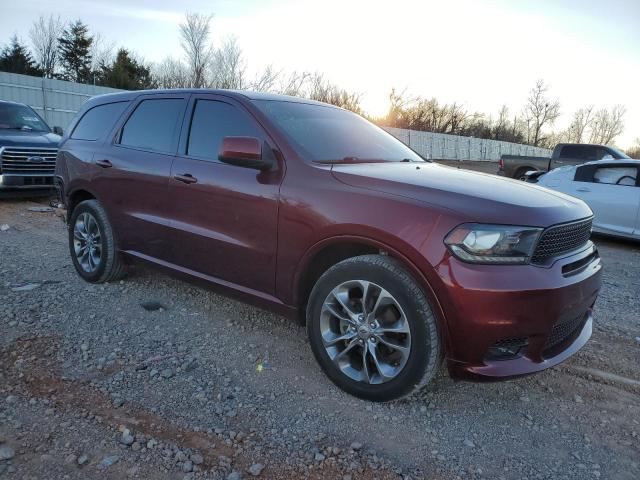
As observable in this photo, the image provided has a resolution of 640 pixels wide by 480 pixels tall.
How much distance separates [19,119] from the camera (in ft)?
31.9

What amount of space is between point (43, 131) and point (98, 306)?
24.6ft

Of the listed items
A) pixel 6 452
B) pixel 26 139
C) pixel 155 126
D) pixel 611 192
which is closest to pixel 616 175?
pixel 611 192

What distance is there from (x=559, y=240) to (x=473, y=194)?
1.78 ft

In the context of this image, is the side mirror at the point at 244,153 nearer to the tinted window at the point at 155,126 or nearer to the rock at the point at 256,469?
the tinted window at the point at 155,126

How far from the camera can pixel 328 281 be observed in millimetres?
2875

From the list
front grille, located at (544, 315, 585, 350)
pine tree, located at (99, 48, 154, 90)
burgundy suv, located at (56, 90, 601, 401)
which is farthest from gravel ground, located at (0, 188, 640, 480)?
pine tree, located at (99, 48, 154, 90)

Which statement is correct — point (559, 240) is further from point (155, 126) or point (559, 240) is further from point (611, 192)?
point (611, 192)

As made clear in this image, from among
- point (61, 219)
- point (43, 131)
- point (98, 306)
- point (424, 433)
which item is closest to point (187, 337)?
point (98, 306)

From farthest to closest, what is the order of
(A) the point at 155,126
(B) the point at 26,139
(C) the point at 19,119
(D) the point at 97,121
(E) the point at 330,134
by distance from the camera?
(C) the point at 19,119 < (B) the point at 26,139 < (D) the point at 97,121 < (A) the point at 155,126 < (E) the point at 330,134

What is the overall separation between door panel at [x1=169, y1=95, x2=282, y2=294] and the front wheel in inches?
19.4

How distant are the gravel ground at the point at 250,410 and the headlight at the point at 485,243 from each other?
982 mm

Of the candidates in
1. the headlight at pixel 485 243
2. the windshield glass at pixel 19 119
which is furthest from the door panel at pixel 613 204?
the windshield glass at pixel 19 119

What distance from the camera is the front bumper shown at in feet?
7.87

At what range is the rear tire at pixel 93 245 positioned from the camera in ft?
14.6
